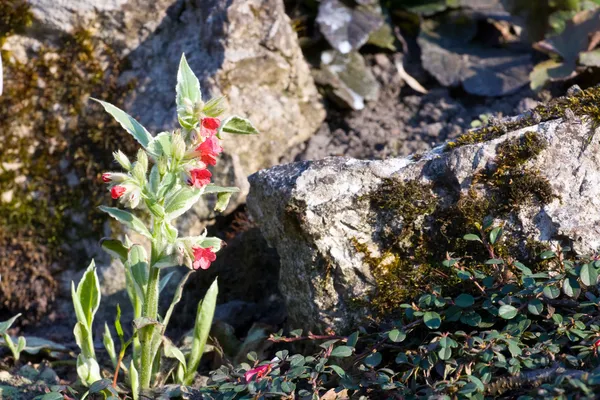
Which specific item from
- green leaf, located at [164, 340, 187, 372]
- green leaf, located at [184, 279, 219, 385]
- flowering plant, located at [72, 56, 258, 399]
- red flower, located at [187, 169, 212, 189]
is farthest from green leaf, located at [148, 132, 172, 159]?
green leaf, located at [164, 340, 187, 372]

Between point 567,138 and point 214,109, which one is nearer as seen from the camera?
point 214,109

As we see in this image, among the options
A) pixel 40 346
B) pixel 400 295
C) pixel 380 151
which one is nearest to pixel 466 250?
pixel 400 295

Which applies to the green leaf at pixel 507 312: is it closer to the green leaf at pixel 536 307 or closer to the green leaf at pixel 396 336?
the green leaf at pixel 536 307

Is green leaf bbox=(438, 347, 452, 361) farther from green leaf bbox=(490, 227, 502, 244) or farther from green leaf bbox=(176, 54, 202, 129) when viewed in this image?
green leaf bbox=(176, 54, 202, 129)

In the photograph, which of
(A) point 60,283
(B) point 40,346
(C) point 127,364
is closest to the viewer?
(C) point 127,364

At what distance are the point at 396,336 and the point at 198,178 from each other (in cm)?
83

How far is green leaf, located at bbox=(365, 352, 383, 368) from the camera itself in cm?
211

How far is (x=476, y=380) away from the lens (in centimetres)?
186

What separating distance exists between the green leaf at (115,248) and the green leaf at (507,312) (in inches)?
53.9

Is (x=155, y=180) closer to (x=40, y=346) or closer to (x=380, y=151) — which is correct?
(x=40, y=346)

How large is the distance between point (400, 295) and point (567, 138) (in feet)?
2.70

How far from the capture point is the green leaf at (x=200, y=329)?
2.58 m

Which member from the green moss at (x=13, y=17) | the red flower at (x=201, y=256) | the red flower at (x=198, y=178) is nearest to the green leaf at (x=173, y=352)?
the red flower at (x=201, y=256)

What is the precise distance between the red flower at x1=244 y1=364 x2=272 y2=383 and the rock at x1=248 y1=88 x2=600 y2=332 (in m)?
0.43
